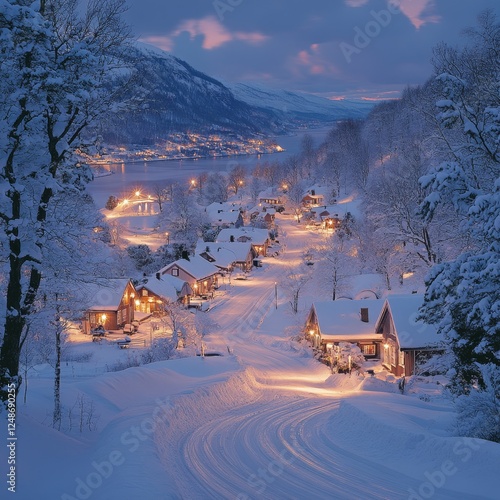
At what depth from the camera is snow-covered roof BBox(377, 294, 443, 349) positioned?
28250mm

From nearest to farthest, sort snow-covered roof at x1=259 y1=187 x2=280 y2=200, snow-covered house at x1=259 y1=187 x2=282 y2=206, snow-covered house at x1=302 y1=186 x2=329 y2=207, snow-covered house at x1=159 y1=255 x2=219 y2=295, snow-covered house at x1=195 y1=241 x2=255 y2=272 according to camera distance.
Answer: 1. snow-covered house at x1=159 y1=255 x2=219 y2=295
2. snow-covered house at x1=195 y1=241 x2=255 y2=272
3. snow-covered house at x1=302 y1=186 x2=329 y2=207
4. snow-covered house at x1=259 y1=187 x2=282 y2=206
5. snow-covered roof at x1=259 y1=187 x2=280 y2=200

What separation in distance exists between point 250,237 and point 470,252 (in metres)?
67.5

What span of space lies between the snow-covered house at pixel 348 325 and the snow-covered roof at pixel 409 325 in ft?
12.7

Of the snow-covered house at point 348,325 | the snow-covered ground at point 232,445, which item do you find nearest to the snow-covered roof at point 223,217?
the snow-covered house at point 348,325

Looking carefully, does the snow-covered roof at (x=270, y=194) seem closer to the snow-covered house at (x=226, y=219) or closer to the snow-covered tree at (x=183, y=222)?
the snow-covered house at (x=226, y=219)

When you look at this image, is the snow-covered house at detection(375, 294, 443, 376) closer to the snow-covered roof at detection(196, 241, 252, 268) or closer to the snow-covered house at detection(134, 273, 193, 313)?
the snow-covered house at detection(134, 273, 193, 313)

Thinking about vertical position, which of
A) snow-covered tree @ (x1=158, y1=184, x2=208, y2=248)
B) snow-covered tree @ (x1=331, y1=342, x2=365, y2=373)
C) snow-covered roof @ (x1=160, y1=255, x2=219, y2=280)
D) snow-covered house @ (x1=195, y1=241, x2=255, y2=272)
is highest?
snow-covered tree @ (x1=158, y1=184, x2=208, y2=248)

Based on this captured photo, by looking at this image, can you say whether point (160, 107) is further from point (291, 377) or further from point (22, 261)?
point (291, 377)

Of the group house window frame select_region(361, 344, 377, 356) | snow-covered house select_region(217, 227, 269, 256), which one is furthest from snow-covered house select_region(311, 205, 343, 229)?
house window frame select_region(361, 344, 377, 356)

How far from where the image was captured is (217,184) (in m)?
129

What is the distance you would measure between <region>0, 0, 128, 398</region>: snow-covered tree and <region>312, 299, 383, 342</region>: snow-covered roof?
1022 inches

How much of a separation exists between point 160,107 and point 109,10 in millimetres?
→ 2335

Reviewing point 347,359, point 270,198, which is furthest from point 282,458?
point 270,198

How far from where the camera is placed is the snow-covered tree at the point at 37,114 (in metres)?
8.89
